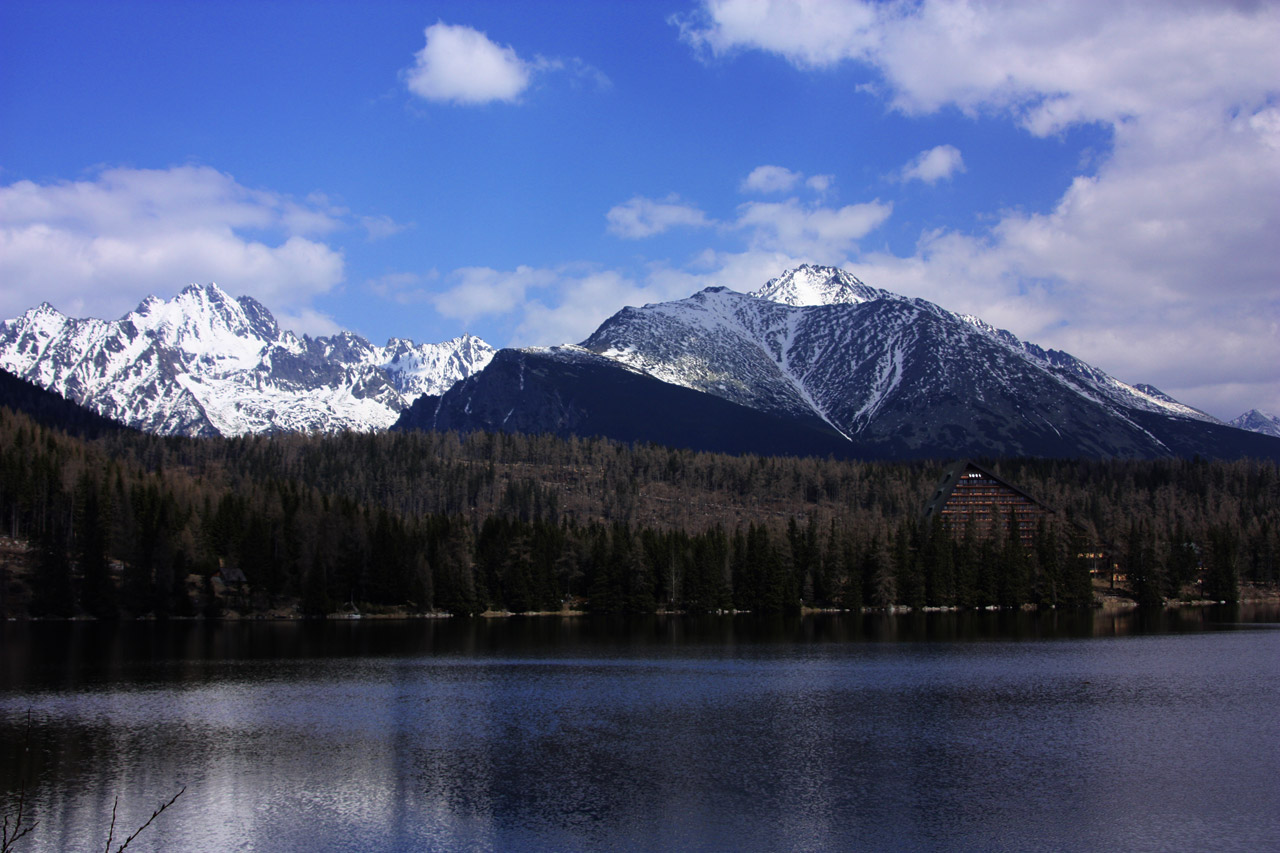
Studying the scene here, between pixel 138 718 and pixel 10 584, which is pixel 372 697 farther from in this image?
pixel 10 584

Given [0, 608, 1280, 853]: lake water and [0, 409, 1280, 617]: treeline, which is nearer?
[0, 608, 1280, 853]: lake water

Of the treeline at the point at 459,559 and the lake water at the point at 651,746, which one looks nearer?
the lake water at the point at 651,746

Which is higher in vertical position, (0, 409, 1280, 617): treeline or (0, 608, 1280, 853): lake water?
(0, 409, 1280, 617): treeline

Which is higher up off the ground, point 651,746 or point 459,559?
point 459,559

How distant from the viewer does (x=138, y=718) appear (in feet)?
206

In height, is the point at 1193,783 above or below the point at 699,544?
below

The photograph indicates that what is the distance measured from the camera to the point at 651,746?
55.1 metres

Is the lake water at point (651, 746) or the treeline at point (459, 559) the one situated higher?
the treeline at point (459, 559)

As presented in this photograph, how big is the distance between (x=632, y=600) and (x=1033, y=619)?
5335cm

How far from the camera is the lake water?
4016 cm

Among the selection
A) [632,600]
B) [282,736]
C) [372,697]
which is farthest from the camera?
[632,600]

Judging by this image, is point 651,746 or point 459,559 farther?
point 459,559

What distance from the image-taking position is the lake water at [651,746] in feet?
132

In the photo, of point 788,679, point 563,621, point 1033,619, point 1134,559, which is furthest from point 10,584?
point 1134,559
